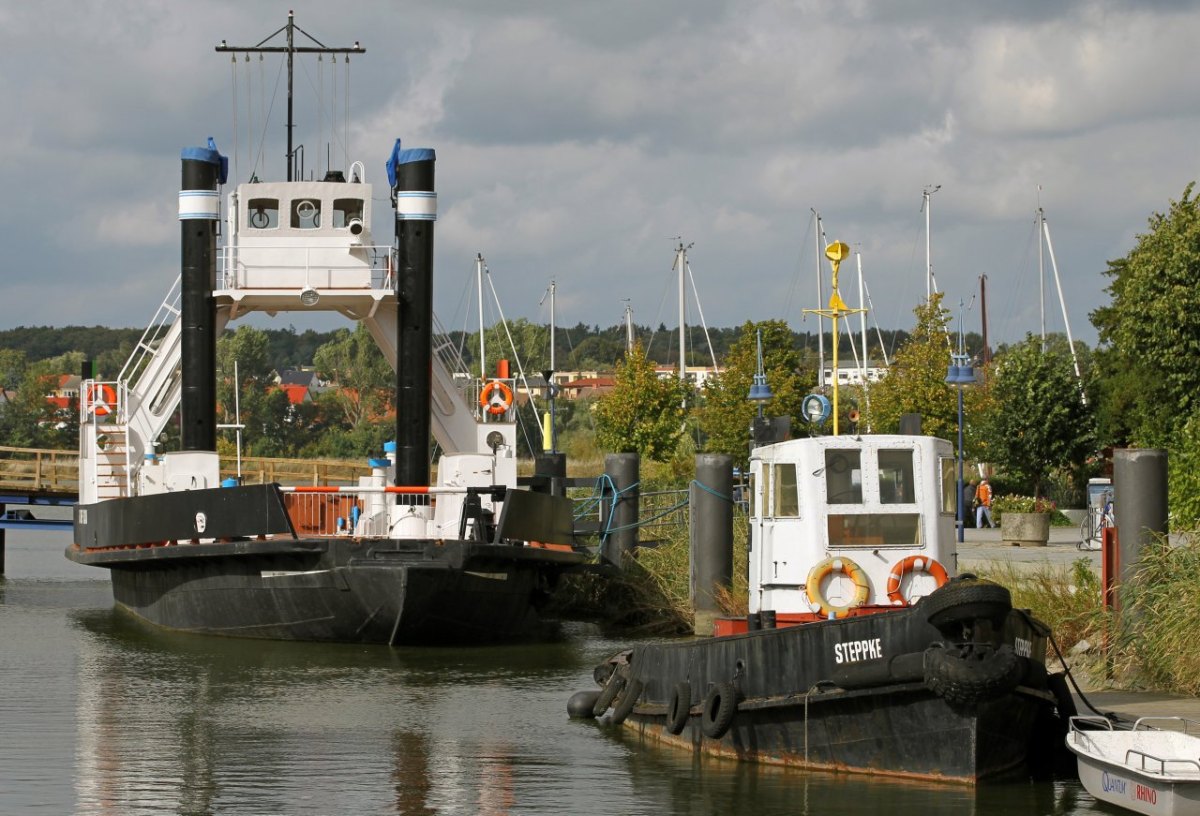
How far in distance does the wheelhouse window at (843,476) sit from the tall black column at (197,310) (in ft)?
39.5

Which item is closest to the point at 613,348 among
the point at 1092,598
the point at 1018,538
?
the point at 1018,538

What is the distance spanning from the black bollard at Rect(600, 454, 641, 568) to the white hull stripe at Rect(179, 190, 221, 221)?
6899 mm

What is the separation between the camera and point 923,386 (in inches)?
1946

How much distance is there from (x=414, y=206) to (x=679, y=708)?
11066mm

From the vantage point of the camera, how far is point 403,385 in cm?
2408

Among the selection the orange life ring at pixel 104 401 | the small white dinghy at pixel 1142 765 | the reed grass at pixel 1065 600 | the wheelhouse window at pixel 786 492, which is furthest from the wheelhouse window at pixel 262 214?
the small white dinghy at pixel 1142 765

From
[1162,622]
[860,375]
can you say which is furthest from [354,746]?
[860,375]

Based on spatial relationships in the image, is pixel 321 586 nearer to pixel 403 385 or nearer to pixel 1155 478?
pixel 403 385

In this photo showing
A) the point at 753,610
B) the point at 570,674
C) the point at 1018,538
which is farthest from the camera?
the point at 1018,538

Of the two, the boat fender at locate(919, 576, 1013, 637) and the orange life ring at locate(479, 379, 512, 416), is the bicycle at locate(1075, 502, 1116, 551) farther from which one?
the boat fender at locate(919, 576, 1013, 637)

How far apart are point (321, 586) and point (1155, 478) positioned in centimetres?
1007

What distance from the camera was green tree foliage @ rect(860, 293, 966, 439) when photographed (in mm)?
49188

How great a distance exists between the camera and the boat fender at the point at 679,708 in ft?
49.1

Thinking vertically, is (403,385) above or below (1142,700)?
above
